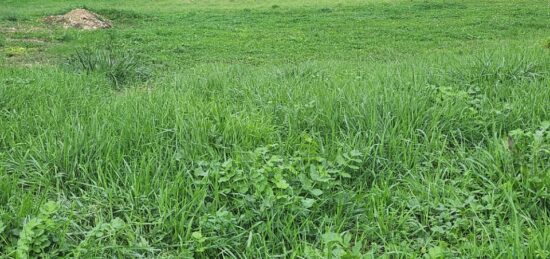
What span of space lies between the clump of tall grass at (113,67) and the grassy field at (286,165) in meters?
0.63

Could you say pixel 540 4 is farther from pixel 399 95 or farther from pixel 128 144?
pixel 128 144

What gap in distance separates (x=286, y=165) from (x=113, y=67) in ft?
14.2

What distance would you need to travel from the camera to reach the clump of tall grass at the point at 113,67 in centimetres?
655

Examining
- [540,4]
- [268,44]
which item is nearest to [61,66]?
[268,44]

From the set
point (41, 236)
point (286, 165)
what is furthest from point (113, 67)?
point (41, 236)

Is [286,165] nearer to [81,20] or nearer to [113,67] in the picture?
[113,67]

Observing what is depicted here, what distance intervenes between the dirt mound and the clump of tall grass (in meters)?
6.86

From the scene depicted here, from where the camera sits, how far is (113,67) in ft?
21.8

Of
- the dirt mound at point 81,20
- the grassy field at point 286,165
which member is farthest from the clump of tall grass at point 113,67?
the dirt mound at point 81,20

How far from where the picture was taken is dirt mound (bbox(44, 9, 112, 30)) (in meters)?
13.4

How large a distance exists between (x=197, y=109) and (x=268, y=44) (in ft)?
23.0

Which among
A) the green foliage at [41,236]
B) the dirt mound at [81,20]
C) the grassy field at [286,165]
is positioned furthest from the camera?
the dirt mound at [81,20]

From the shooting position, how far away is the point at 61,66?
6.88 metres

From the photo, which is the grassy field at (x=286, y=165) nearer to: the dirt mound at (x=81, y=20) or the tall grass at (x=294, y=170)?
the tall grass at (x=294, y=170)
